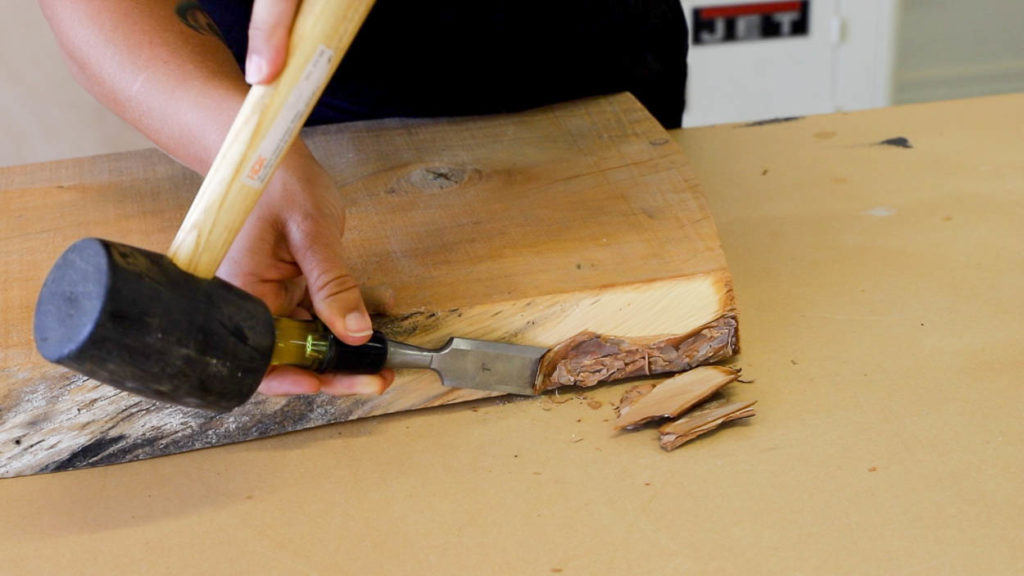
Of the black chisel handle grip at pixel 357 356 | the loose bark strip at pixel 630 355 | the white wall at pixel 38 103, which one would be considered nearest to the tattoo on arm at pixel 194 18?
the black chisel handle grip at pixel 357 356

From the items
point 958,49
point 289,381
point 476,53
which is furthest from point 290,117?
point 958,49

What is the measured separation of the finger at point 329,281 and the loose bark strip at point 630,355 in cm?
19

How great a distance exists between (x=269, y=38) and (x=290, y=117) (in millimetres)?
58

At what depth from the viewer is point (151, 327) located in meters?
0.63

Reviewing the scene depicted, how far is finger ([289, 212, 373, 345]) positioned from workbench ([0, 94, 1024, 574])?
120 millimetres

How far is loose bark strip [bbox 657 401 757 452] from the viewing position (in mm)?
802

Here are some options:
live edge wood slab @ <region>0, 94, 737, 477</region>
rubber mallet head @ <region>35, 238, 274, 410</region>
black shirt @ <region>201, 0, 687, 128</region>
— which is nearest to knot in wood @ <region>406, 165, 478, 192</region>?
live edge wood slab @ <region>0, 94, 737, 477</region>

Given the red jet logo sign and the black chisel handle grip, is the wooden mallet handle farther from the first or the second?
the red jet logo sign

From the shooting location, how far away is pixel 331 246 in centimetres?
83

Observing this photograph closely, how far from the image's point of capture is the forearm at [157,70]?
890 millimetres

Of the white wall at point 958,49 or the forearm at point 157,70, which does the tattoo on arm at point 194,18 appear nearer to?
the forearm at point 157,70

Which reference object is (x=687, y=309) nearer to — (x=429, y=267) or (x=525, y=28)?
(x=429, y=267)

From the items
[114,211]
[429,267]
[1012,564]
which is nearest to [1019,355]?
[1012,564]

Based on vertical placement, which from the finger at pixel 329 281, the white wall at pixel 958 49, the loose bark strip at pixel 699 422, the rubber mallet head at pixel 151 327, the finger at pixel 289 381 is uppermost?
the rubber mallet head at pixel 151 327
